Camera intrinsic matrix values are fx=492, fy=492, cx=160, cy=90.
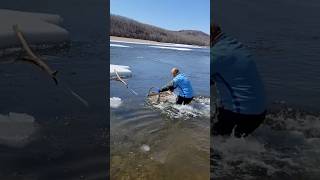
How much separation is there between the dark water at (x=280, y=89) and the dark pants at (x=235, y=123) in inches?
2.7

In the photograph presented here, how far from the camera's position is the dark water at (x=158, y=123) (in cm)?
518

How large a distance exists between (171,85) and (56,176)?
81.2 inches

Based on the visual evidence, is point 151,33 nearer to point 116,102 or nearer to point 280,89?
point 116,102

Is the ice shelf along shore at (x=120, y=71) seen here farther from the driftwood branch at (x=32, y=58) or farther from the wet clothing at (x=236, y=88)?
the wet clothing at (x=236, y=88)

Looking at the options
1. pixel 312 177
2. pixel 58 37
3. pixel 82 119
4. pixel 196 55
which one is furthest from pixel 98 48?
pixel 312 177

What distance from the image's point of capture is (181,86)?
5738 mm

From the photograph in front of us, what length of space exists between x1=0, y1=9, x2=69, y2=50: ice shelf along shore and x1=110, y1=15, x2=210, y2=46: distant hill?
2.67 ft

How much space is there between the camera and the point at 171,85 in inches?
234

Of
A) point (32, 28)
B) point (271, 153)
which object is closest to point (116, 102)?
point (32, 28)

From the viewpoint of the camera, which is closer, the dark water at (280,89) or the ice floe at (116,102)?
the dark water at (280,89)

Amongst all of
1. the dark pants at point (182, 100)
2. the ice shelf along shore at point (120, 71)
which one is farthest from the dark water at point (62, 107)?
the dark pants at point (182, 100)

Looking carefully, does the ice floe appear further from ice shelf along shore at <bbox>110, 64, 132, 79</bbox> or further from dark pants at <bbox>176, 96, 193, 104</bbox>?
A: dark pants at <bbox>176, 96, 193, 104</bbox>

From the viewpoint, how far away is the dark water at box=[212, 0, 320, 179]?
501 centimetres

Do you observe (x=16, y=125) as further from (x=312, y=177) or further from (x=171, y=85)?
(x=312, y=177)
